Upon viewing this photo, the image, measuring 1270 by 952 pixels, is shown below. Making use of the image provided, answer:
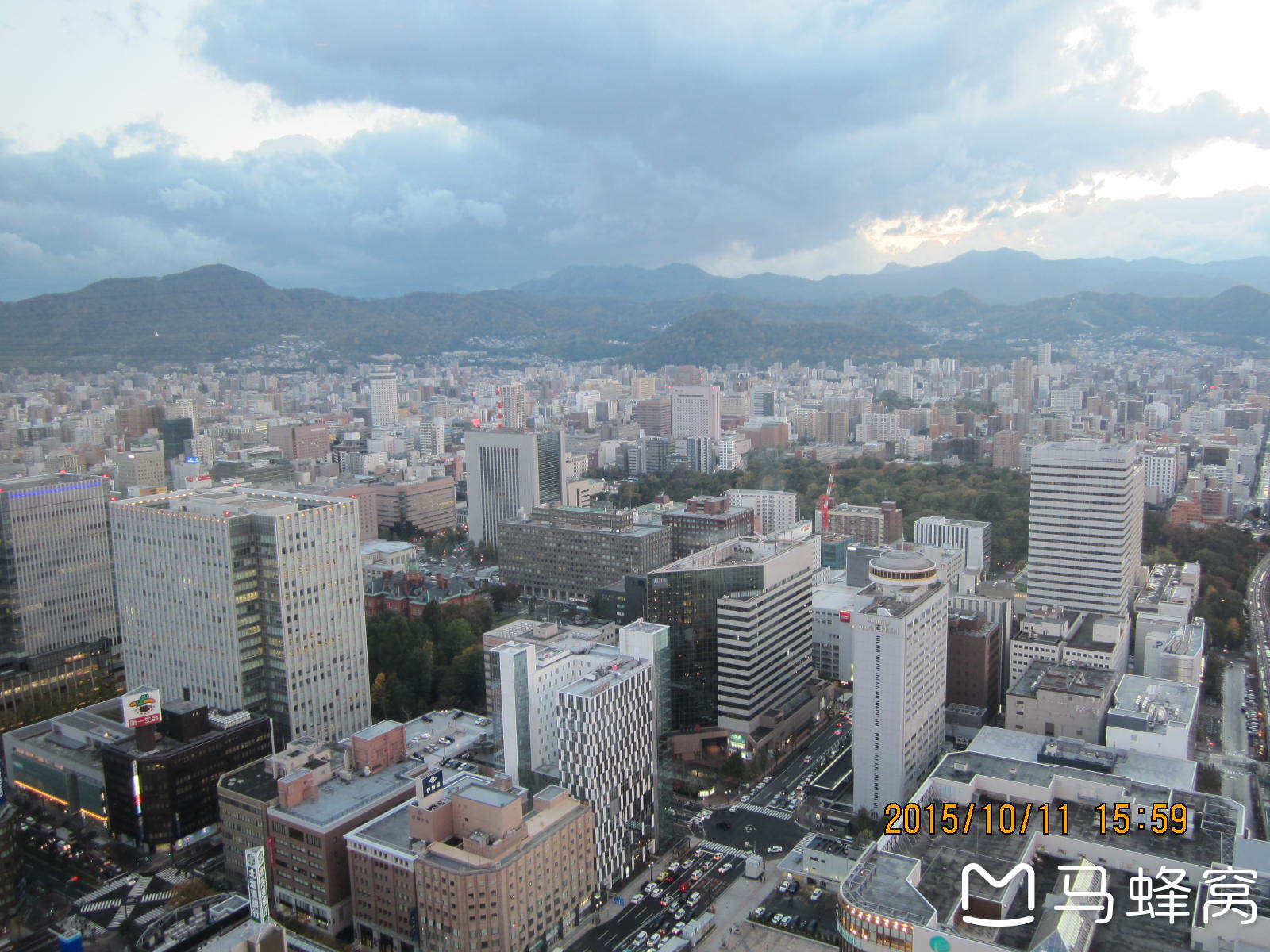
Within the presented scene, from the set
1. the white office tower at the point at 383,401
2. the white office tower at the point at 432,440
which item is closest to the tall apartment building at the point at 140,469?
the white office tower at the point at 432,440

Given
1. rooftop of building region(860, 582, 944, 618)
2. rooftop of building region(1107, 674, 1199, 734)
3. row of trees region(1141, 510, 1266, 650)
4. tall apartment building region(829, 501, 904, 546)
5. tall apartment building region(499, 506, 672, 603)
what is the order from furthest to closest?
tall apartment building region(829, 501, 904, 546) → tall apartment building region(499, 506, 672, 603) → row of trees region(1141, 510, 1266, 650) → rooftop of building region(1107, 674, 1199, 734) → rooftop of building region(860, 582, 944, 618)

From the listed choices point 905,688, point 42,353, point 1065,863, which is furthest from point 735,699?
point 42,353

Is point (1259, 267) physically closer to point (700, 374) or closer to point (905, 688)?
point (700, 374)

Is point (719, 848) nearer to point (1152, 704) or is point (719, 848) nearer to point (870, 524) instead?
point (1152, 704)

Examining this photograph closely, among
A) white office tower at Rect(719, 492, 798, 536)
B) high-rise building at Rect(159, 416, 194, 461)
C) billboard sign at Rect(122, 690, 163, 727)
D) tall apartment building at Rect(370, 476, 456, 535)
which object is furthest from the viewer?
high-rise building at Rect(159, 416, 194, 461)

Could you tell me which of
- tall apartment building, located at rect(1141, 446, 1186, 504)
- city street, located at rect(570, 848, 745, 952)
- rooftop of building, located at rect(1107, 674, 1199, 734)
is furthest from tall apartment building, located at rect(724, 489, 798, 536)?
city street, located at rect(570, 848, 745, 952)

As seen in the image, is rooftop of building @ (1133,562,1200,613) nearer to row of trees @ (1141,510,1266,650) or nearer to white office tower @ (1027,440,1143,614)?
white office tower @ (1027,440,1143,614)

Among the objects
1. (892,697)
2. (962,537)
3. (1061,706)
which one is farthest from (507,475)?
(1061,706)

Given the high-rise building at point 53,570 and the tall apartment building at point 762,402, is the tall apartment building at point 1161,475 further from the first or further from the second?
the high-rise building at point 53,570
